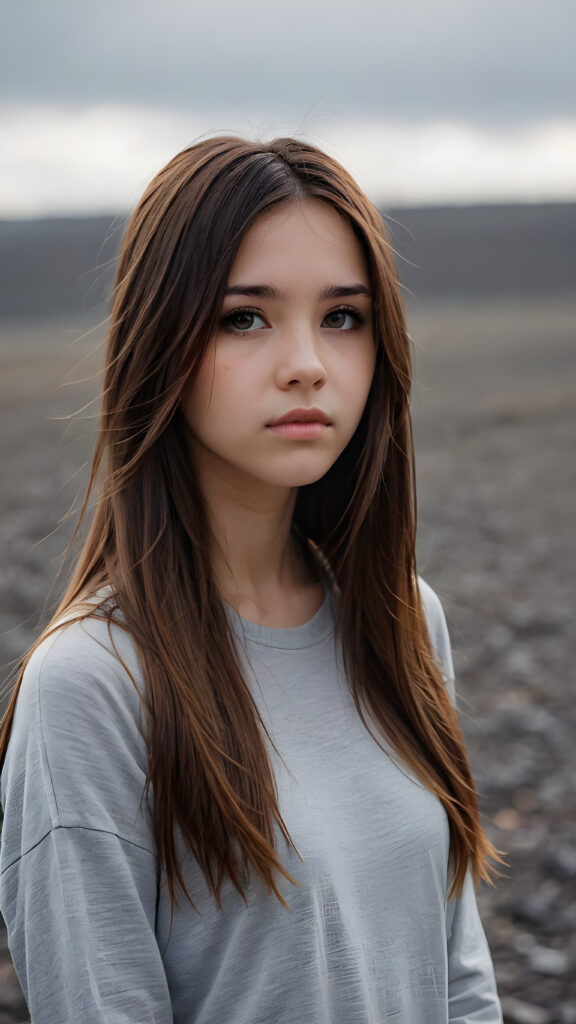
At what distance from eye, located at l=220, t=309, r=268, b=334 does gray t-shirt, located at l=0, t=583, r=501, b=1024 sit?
46 cm

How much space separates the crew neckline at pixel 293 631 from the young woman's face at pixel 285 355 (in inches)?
9.6

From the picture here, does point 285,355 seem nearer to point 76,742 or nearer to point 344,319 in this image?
point 344,319

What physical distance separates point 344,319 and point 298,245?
5.9 inches

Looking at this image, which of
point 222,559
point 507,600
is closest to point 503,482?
point 507,600

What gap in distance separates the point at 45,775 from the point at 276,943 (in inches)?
16.5

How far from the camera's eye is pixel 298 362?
1.56 metres

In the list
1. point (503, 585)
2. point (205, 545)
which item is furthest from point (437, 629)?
point (503, 585)

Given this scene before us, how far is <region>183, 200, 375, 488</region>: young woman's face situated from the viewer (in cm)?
157

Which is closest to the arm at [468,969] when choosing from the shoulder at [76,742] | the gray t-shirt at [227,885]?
the gray t-shirt at [227,885]

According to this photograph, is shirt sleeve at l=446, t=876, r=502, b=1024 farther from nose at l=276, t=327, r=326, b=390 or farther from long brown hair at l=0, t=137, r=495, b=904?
nose at l=276, t=327, r=326, b=390

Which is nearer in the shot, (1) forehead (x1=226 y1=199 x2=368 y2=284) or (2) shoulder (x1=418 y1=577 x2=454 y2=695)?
(1) forehead (x1=226 y1=199 x2=368 y2=284)

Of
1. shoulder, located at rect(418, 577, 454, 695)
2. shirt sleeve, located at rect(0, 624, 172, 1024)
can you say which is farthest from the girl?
shoulder, located at rect(418, 577, 454, 695)

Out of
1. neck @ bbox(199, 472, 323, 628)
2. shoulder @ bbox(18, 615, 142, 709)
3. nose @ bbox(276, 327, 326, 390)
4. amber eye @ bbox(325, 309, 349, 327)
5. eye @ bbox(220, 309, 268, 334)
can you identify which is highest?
amber eye @ bbox(325, 309, 349, 327)

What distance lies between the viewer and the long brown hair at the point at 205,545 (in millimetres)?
1478
